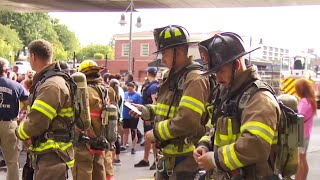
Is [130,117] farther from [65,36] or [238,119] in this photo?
[65,36]

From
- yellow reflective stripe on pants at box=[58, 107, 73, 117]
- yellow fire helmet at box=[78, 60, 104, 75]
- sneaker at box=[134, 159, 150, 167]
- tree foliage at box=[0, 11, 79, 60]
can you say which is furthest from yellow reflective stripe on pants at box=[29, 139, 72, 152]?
tree foliage at box=[0, 11, 79, 60]

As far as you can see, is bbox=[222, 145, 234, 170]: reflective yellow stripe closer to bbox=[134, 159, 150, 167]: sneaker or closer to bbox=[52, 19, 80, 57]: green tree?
bbox=[134, 159, 150, 167]: sneaker

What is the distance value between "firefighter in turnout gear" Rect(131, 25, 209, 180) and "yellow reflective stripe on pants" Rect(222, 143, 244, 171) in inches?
40.0

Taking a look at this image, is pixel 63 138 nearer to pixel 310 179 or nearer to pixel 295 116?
pixel 295 116

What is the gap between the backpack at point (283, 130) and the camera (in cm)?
305

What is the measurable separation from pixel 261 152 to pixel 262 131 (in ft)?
0.42

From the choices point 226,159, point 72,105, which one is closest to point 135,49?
point 72,105

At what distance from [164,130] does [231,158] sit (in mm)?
1114

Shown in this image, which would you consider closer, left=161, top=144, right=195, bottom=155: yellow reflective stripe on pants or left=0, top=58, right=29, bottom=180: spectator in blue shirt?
left=161, top=144, right=195, bottom=155: yellow reflective stripe on pants

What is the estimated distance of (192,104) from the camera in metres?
3.88

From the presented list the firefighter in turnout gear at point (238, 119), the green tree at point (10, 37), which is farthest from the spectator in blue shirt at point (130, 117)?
the green tree at point (10, 37)

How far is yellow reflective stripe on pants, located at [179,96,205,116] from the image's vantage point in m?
3.88

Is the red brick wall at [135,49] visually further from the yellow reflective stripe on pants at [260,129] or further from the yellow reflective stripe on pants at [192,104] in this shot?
the yellow reflective stripe on pants at [260,129]

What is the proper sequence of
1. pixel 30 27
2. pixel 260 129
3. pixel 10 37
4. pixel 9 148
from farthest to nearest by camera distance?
1. pixel 30 27
2. pixel 10 37
3. pixel 9 148
4. pixel 260 129
